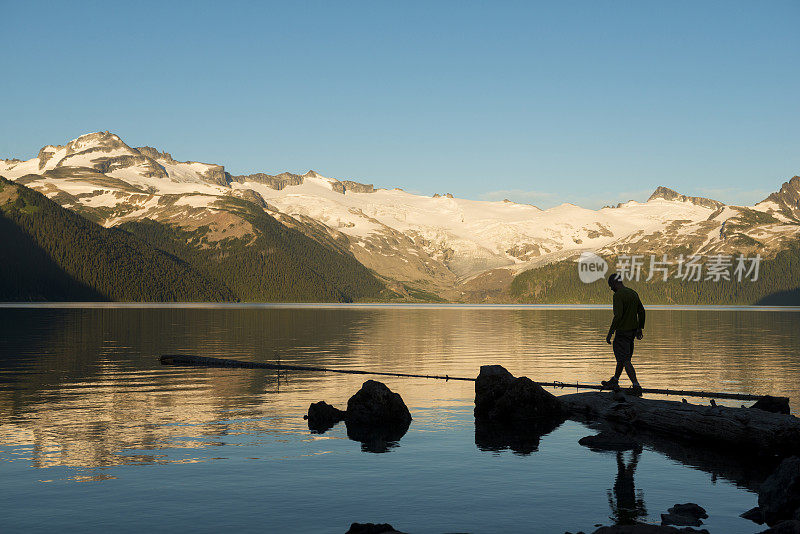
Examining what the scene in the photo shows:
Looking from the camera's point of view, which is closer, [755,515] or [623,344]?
[755,515]

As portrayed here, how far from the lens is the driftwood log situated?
25.7 metres

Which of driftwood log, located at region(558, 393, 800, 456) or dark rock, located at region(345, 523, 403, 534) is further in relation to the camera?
driftwood log, located at region(558, 393, 800, 456)

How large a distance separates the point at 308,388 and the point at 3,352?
38.3m

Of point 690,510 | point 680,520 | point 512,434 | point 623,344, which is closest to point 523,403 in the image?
point 512,434

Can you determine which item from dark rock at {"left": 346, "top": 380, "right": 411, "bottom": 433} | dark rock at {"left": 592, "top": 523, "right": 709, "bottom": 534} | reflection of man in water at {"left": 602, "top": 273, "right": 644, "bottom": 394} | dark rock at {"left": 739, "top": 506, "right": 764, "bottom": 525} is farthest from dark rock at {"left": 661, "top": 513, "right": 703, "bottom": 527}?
dark rock at {"left": 346, "top": 380, "right": 411, "bottom": 433}

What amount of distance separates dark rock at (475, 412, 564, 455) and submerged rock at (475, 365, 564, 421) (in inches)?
15.6

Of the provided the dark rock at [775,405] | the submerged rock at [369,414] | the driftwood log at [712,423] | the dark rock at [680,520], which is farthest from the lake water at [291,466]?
the dark rock at [775,405]

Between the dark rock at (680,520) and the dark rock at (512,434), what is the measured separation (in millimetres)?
8976

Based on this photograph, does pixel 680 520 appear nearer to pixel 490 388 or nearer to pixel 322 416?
pixel 490 388

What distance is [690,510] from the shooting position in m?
18.9

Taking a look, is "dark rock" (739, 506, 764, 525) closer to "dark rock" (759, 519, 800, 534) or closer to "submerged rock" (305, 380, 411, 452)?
"dark rock" (759, 519, 800, 534)

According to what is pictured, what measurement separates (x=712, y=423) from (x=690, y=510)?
9.35 meters

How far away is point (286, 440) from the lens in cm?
2859

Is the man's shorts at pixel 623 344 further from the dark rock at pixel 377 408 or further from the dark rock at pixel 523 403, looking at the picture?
the dark rock at pixel 377 408
